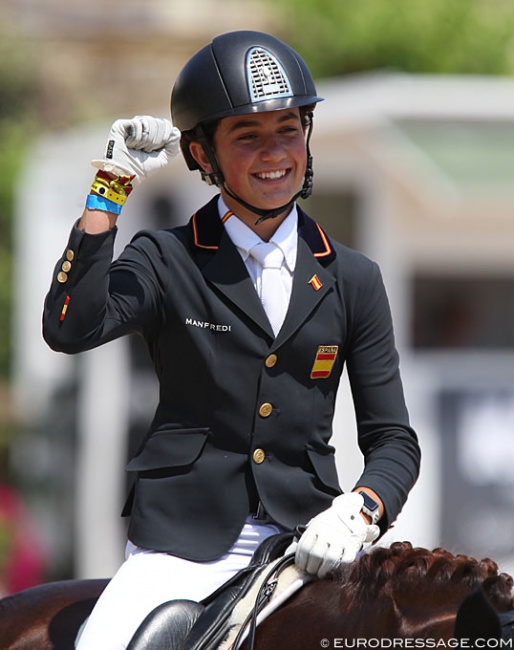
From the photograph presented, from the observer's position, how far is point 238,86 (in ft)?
11.0

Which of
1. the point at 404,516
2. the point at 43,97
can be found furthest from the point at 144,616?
the point at 43,97

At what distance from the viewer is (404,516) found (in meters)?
10.7

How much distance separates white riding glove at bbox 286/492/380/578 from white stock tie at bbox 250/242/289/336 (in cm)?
51

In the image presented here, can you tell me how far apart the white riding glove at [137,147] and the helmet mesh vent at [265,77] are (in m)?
0.23

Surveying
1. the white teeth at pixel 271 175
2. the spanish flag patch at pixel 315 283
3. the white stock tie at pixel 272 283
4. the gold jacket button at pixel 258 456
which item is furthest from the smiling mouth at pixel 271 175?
the gold jacket button at pixel 258 456

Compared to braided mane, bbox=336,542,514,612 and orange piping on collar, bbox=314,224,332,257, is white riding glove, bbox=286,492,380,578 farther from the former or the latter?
orange piping on collar, bbox=314,224,332,257

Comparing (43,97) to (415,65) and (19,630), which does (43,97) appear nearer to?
(415,65)

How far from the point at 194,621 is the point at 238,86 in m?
1.30

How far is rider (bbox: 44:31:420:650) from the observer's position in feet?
10.5

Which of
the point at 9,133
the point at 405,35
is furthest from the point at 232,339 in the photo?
the point at 9,133

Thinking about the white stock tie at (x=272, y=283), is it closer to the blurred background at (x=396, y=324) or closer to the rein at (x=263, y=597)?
the rein at (x=263, y=597)

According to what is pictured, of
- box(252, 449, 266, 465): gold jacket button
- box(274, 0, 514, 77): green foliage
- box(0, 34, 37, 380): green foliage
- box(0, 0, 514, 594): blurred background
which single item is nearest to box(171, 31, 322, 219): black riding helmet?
box(252, 449, 266, 465): gold jacket button

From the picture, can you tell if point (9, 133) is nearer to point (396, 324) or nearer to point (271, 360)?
point (396, 324)

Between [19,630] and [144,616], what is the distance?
59 centimetres
